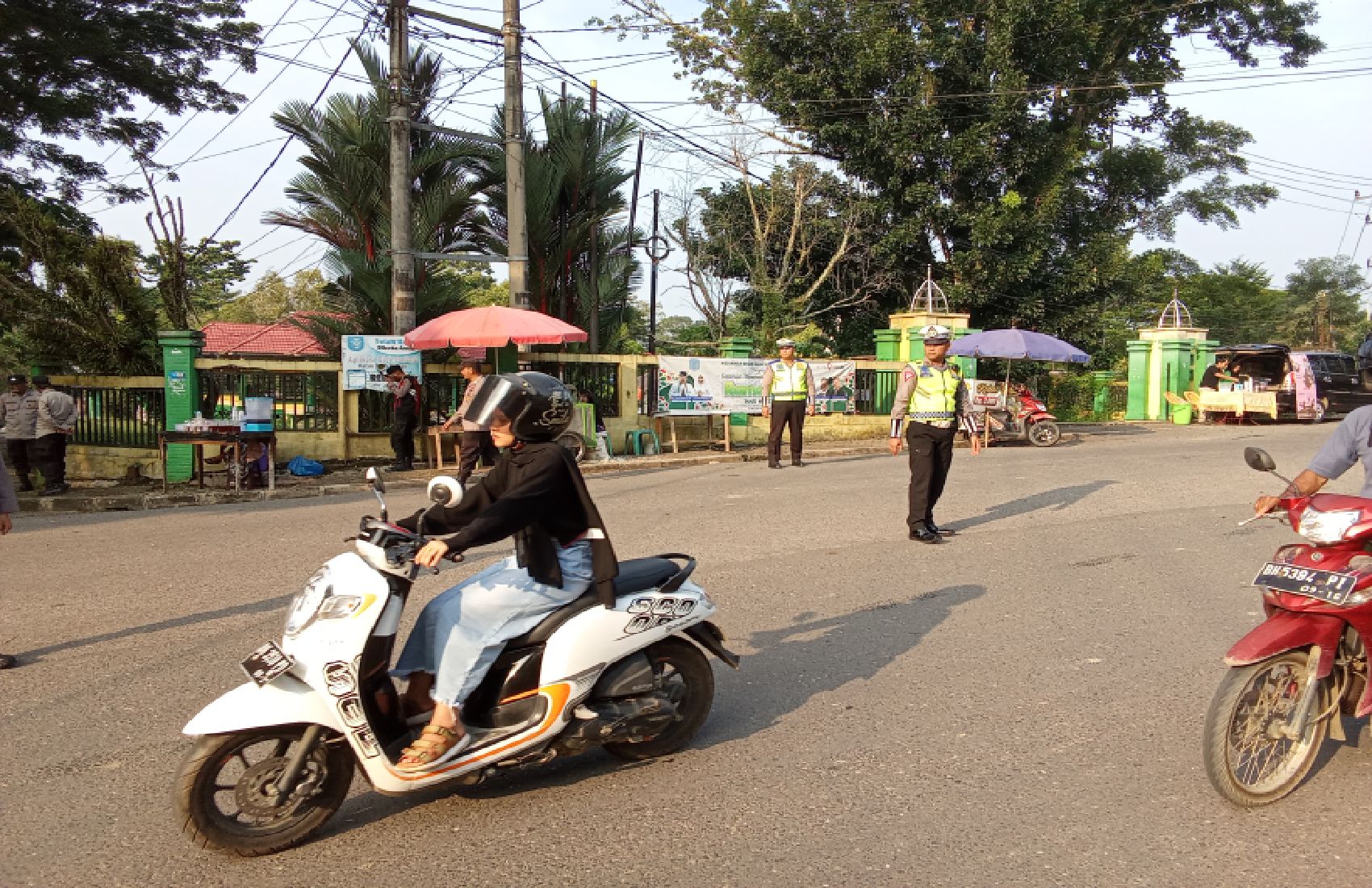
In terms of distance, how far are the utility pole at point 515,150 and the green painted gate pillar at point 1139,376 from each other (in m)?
18.2

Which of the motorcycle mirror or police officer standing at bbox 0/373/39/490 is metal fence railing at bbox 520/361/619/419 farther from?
the motorcycle mirror

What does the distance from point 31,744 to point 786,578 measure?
4845mm

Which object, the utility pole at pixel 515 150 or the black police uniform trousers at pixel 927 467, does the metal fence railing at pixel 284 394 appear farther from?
the black police uniform trousers at pixel 927 467

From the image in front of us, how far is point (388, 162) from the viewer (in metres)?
19.0

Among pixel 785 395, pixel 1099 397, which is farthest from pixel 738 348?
pixel 1099 397

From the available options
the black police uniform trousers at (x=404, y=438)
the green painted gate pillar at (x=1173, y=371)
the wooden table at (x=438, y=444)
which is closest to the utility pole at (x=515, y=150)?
the wooden table at (x=438, y=444)

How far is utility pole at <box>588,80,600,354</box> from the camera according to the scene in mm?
20844

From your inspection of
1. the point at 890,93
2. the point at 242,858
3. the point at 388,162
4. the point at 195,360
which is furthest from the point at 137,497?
the point at 890,93

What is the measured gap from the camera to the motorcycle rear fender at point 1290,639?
3.73m

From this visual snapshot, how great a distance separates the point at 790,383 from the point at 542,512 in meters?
11.1

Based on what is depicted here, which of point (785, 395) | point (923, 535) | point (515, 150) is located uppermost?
point (515, 150)

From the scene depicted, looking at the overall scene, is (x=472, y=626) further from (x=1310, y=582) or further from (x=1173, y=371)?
(x=1173, y=371)

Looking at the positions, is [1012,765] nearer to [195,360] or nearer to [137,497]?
[137,497]

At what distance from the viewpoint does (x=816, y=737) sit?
462 cm
